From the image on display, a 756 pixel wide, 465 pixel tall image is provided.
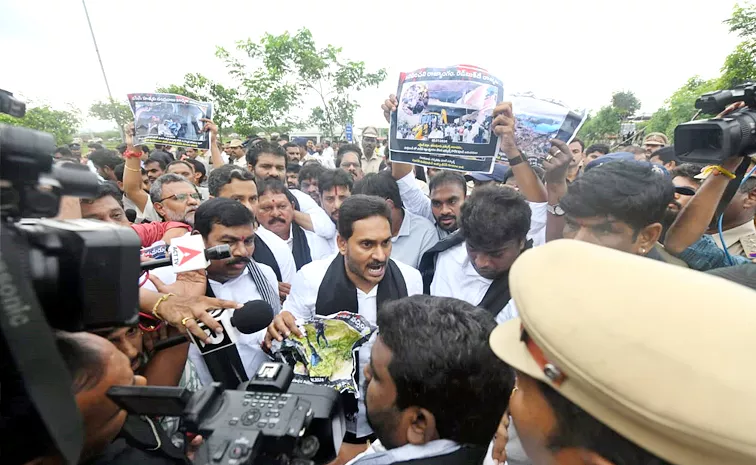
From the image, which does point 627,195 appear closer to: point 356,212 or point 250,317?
point 356,212

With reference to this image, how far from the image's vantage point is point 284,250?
3.23 metres

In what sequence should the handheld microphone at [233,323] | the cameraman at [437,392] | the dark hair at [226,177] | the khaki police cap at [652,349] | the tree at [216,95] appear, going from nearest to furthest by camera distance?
the khaki police cap at [652,349], the cameraman at [437,392], the handheld microphone at [233,323], the dark hair at [226,177], the tree at [216,95]

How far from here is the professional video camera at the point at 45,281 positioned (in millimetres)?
607

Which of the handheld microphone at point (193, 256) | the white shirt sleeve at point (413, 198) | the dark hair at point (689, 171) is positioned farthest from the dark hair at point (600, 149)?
the handheld microphone at point (193, 256)

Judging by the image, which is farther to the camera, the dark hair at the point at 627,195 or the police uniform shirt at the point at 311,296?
the police uniform shirt at the point at 311,296

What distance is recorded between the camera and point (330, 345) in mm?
1925

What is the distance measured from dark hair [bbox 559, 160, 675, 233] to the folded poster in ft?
4.27

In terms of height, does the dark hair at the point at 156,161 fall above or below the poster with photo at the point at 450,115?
below

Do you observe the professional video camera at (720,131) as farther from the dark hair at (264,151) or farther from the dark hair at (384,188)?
the dark hair at (264,151)

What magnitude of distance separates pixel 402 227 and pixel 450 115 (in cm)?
118

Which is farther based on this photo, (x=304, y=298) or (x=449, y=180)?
(x=449, y=180)

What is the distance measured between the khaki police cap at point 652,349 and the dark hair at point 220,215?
81.6 inches

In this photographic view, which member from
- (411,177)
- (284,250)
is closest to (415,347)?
(284,250)

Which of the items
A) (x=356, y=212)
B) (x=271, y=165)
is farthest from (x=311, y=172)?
(x=356, y=212)
